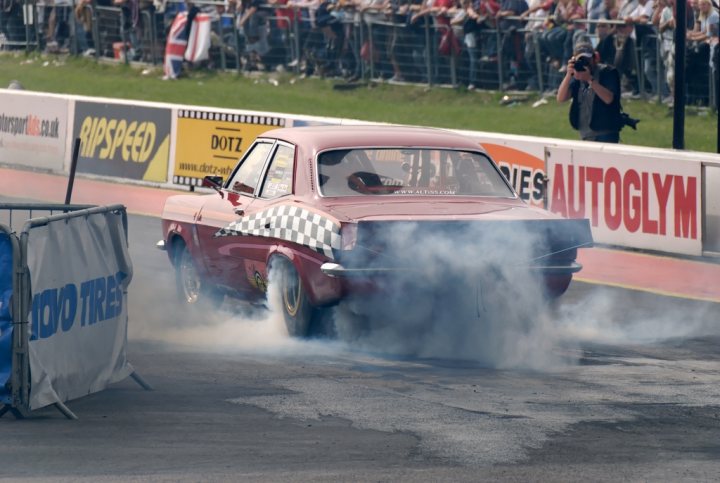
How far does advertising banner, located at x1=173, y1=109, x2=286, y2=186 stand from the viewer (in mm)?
20984

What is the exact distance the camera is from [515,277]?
10109 mm

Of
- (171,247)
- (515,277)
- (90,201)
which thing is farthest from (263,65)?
(515,277)

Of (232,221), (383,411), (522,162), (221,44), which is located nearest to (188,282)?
(232,221)

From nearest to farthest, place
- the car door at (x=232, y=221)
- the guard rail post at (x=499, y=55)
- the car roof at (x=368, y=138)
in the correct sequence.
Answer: the car roof at (x=368, y=138) < the car door at (x=232, y=221) < the guard rail post at (x=499, y=55)

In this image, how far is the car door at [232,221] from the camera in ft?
37.4

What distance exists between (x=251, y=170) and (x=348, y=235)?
7.11 ft

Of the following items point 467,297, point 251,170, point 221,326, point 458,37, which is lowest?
point 221,326

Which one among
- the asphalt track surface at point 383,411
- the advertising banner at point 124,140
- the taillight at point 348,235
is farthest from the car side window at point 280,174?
the advertising banner at point 124,140

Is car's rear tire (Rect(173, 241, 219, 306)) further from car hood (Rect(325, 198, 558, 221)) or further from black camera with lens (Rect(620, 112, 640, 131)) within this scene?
black camera with lens (Rect(620, 112, 640, 131))

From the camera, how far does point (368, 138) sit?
1114 centimetres

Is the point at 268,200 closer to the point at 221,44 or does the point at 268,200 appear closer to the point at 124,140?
the point at 124,140

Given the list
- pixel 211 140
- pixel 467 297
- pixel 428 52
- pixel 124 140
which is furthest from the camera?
pixel 428 52

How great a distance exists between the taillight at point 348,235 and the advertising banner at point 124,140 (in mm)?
12812

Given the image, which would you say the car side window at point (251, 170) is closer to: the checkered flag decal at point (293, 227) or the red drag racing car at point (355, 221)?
the red drag racing car at point (355, 221)
